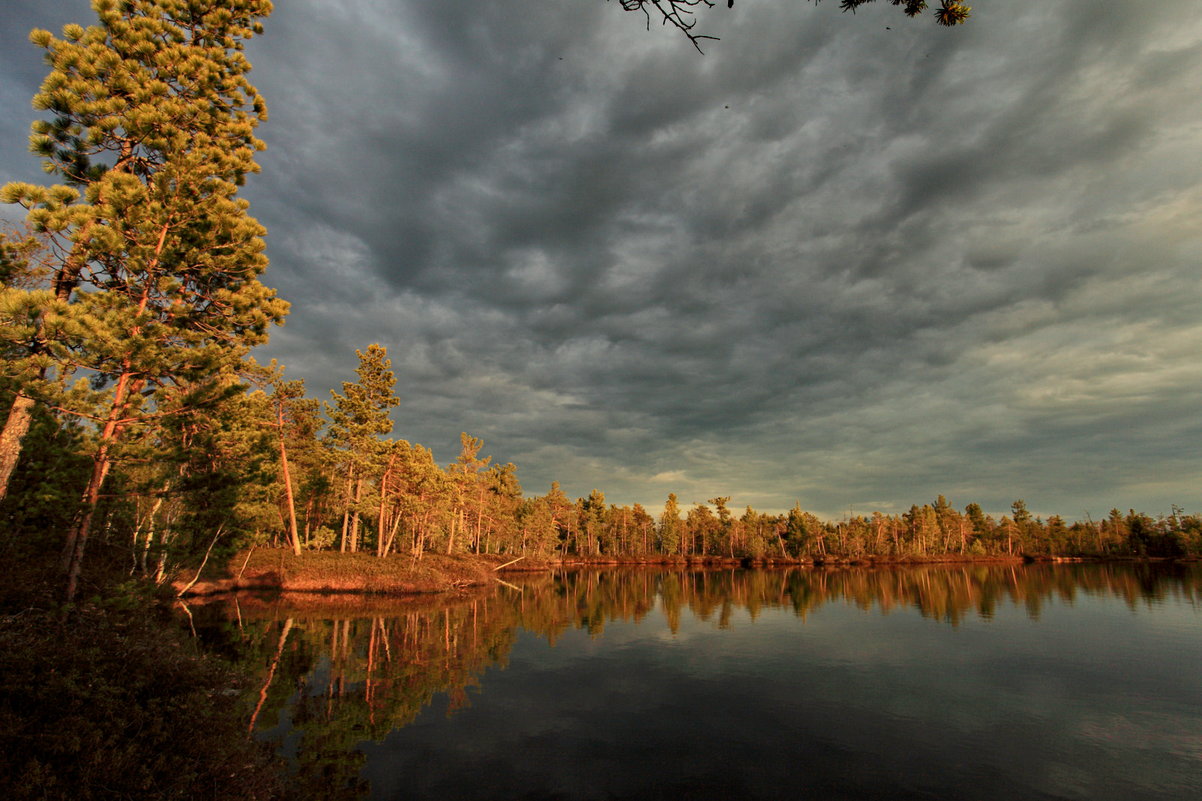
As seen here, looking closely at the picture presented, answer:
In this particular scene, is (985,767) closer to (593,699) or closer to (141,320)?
(593,699)

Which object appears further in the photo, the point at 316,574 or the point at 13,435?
the point at 316,574

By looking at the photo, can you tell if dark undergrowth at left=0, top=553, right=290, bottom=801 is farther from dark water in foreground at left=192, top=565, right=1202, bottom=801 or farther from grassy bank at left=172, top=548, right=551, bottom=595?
grassy bank at left=172, top=548, right=551, bottom=595

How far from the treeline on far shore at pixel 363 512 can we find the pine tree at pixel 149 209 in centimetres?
145

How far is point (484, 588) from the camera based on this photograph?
203 ft

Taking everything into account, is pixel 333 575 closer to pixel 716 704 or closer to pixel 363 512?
pixel 363 512

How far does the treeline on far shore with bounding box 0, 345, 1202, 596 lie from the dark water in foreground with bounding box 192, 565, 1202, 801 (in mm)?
7533

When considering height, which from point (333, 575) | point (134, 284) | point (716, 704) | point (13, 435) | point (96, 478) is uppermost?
point (134, 284)

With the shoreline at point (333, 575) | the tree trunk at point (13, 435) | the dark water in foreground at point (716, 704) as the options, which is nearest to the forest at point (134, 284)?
the tree trunk at point (13, 435)

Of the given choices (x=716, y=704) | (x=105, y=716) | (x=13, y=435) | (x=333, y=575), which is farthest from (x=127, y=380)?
(x=333, y=575)

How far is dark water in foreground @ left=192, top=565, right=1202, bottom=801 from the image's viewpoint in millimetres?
14336

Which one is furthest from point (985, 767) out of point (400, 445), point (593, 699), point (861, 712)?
point (400, 445)

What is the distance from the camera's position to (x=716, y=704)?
68.9 ft

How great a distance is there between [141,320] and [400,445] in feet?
137

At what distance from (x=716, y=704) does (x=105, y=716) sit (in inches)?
765
